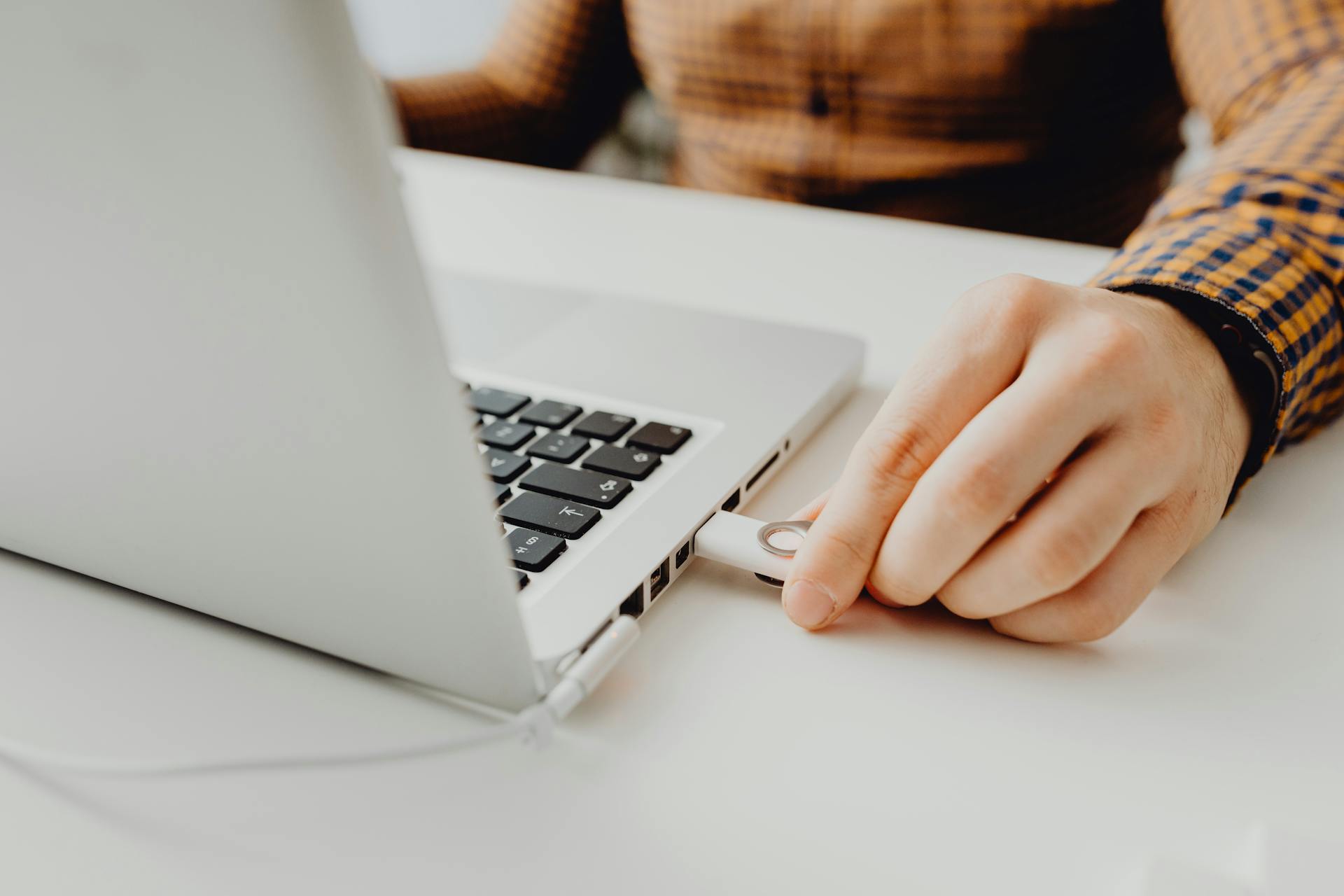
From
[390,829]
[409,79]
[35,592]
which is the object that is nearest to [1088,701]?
[390,829]

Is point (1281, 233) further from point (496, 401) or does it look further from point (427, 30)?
point (427, 30)

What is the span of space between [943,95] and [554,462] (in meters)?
0.64

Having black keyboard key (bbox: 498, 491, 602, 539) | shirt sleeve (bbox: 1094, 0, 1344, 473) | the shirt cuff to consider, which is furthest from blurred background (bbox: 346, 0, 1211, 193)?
black keyboard key (bbox: 498, 491, 602, 539)

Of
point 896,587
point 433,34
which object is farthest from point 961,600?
point 433,34

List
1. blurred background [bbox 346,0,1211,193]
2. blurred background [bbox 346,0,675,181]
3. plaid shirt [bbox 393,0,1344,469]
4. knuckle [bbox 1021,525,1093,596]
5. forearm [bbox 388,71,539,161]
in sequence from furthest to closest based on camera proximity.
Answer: blurred background [bbox 346,0,675,181] → blurred background [bbox 346,0,1211,193] → forearm [bbox 388,71,539,161] → plaid shirt [bbox 393,0,1344,469] → knuckle [bbox 1021,525,1093,596]

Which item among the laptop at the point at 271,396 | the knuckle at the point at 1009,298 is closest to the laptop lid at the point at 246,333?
the laptop at the point at 271,396

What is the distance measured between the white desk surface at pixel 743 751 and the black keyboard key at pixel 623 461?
5 cm

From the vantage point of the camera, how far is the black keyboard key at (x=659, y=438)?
1.34 ft

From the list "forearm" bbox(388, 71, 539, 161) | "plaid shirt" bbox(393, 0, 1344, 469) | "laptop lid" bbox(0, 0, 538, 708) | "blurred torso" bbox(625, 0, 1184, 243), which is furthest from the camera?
"forearm" bbox(388, 71, 539, 161)

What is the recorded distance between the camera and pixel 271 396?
0.24 meters

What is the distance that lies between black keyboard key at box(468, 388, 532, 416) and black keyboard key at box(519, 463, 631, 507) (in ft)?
0.19

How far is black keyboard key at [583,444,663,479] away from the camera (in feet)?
1.29

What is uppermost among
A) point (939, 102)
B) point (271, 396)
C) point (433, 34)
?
point (271, 396)

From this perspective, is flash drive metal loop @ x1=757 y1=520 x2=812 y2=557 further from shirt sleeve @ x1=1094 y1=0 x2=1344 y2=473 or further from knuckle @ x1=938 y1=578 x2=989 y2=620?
shirt sleeve @ x1=1094 y1=0 x2=1344 y2=473
